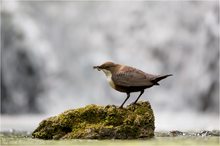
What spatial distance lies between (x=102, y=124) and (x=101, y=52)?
16861 millimetres

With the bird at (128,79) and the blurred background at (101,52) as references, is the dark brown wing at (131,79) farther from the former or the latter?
the blurred background at (101,52)

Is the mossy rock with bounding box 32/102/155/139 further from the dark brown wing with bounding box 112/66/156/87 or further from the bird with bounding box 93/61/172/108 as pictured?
the dark brown wing with bounding box 112/66/156/87

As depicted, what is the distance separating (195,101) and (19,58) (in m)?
6.82

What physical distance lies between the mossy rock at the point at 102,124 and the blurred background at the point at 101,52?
1374 cm

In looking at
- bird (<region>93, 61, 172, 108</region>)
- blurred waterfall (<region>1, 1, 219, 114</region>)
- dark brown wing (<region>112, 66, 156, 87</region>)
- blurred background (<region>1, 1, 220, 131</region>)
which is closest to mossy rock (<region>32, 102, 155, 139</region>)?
bird (<region>93, 61, 172, 108</region>)

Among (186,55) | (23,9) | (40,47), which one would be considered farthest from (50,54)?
(186,55)

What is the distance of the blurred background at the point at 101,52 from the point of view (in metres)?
29.6

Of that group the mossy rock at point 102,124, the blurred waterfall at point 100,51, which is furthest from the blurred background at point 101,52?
the mossy rock at point 102,124

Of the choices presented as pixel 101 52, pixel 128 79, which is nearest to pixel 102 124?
pixel 128 79

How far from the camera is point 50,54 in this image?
31.9 meters

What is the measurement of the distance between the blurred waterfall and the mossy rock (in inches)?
555

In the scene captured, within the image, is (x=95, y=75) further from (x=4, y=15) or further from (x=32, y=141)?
(x=32, y=141)

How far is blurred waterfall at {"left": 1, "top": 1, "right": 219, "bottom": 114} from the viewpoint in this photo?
29.7 m

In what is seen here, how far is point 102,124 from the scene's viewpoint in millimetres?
14695
